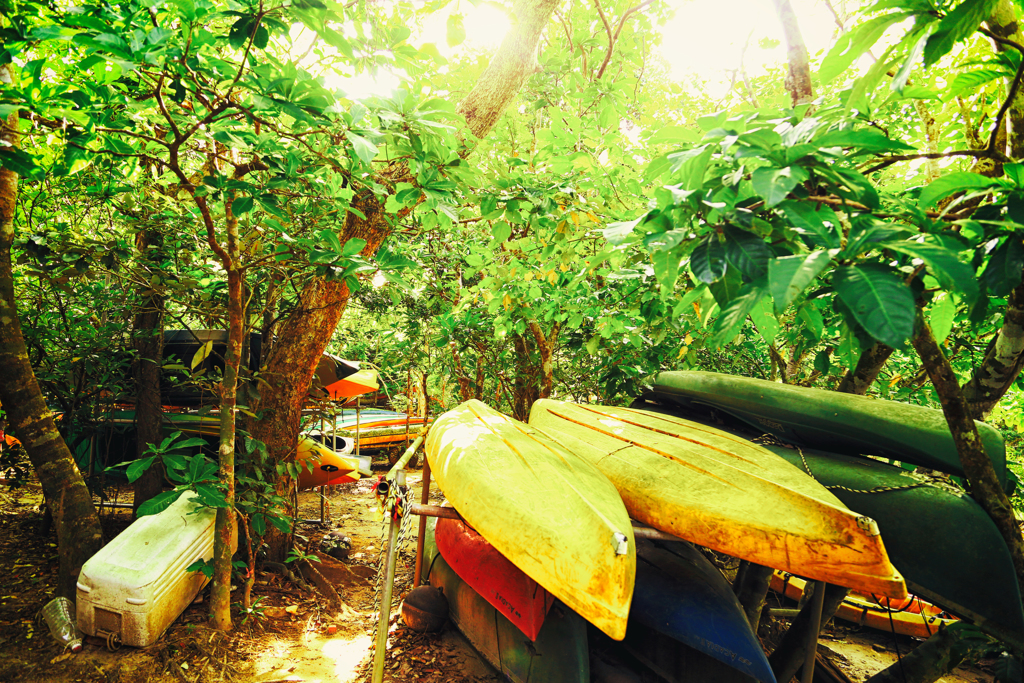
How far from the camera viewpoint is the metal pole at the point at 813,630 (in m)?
2.33

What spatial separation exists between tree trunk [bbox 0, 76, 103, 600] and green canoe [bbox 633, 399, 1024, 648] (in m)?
4.56

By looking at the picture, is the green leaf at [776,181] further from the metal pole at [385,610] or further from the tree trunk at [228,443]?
the tree trunk at [228,443]

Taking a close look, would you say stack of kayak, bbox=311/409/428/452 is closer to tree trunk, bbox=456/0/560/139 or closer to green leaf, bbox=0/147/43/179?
tree trunk, bbox=456/0/560/139

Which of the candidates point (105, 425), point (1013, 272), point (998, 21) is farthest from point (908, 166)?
point (105, 425)

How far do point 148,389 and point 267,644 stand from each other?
247 centimetres

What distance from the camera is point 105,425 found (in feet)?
13.7

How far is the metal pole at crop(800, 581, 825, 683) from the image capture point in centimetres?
233

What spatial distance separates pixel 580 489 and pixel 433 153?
165cm

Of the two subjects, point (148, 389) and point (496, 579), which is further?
point (148, 389)

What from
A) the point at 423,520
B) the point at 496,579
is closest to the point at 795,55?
the point at 496,579

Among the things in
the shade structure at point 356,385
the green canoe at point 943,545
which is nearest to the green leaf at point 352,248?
the green canoe at point 943,545

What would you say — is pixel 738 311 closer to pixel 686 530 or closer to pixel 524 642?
pixel 686 530

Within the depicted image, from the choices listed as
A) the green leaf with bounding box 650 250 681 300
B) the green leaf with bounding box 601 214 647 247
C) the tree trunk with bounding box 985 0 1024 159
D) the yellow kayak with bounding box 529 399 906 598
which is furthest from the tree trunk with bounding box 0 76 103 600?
the tree trunk with bounding box 985 0 1024 159

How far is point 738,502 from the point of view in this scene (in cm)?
194
